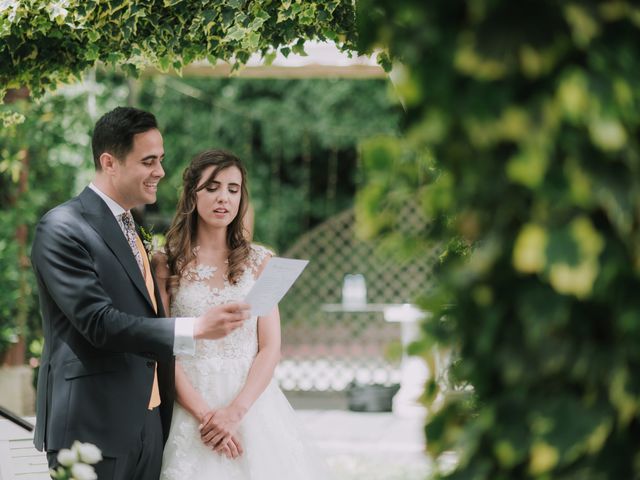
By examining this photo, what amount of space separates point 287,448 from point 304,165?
11526mm

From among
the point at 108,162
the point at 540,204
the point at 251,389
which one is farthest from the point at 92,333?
the point at 540,204

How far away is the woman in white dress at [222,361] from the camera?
3422mm

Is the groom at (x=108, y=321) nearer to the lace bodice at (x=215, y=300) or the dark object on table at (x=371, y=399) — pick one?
the lace bodice at (x=215, y=300)

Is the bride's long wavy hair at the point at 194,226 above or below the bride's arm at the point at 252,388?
above

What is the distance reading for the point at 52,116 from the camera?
7.25 metres

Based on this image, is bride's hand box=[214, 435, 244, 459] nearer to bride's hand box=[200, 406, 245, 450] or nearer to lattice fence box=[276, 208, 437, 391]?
bride's hand box=[200, 406, 245, 450]

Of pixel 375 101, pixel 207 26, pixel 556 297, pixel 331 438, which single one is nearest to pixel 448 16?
pixel 556 297

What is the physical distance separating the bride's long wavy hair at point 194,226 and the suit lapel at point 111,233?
53cm

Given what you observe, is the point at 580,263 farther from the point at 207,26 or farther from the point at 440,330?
the point at 207,26

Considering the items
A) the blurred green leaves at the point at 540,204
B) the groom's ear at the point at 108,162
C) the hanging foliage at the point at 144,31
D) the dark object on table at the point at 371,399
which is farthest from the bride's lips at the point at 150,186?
the dark object on table at the point at 371,399

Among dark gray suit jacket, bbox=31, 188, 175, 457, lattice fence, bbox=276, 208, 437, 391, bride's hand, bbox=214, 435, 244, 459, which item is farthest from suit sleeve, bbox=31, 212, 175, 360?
lattice fence, bbox=276, 208, 437, 391

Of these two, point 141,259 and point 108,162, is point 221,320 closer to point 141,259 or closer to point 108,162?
point 141,259

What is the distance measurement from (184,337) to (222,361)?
0.74 metres

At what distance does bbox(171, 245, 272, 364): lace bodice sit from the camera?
3498mm
